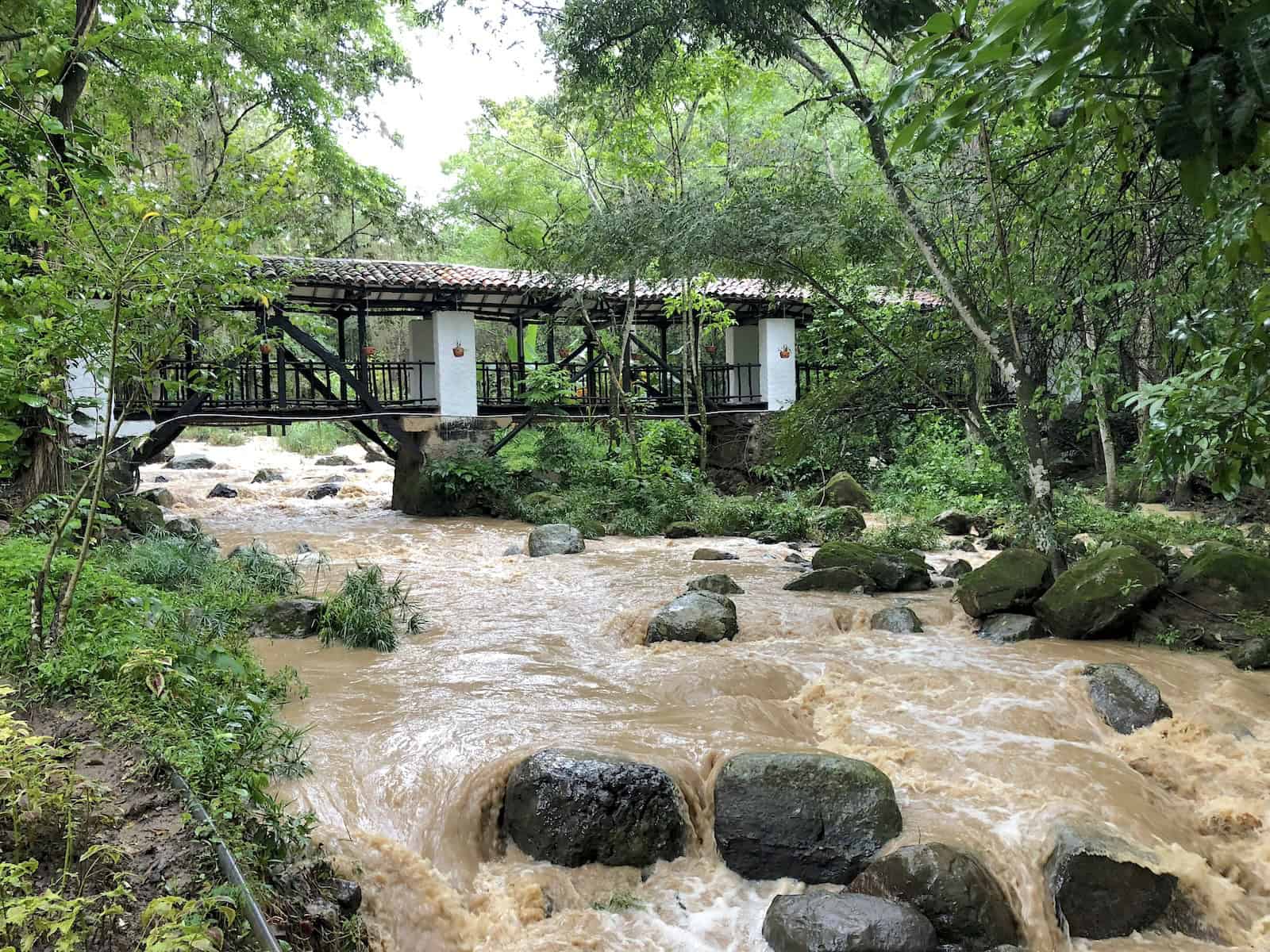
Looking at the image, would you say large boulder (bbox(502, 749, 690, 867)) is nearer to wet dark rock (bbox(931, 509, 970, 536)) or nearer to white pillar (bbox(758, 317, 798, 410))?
wet dark rock (bbox(931, 509, 970, 536))

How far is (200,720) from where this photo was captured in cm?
349

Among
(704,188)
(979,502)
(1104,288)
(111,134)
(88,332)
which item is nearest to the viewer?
(88,332)

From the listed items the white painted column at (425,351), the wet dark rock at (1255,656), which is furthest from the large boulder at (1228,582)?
the white painted column at (425,351)

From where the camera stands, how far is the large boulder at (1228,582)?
638cm

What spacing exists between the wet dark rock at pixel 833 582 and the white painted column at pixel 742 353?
9.66 m

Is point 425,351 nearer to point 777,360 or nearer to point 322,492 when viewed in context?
point 322,492

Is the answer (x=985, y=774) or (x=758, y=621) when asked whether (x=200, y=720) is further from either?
(x=758, y=621)

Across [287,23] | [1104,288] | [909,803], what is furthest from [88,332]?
[287,23]

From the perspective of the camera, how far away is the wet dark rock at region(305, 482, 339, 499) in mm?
18203

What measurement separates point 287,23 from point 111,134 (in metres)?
5.52

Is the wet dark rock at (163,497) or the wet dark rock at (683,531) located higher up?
the wet dark rock at (163,497)

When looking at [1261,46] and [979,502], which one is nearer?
[1261,46]

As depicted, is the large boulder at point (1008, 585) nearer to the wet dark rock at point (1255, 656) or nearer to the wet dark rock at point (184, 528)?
the wet dark rock at point (1255, 656)

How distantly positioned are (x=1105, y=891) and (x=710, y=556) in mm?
7078
